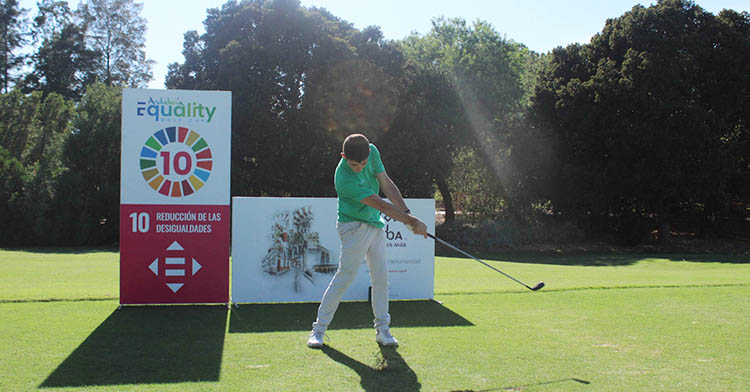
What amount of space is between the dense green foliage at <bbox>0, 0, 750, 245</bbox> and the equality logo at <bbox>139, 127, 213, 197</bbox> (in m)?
19.2

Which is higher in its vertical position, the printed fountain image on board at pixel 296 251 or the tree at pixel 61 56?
the tree at pixel 61 56

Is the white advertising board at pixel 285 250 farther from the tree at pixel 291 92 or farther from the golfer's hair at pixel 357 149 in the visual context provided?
the tree at pixel 291 92

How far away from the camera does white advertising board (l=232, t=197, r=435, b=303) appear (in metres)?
7.55

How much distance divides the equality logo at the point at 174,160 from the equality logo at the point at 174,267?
0.70m

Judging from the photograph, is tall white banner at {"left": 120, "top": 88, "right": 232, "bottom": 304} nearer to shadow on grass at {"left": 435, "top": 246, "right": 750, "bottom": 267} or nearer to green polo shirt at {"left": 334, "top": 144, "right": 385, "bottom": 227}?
green polo shirt at {"left": 334, "top": 144, "right": 385, "bottom": 227}

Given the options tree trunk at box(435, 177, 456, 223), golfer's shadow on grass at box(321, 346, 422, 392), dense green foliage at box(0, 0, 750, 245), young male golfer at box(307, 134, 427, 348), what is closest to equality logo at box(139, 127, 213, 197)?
young male golfer at box(307, 134, 427, 348)

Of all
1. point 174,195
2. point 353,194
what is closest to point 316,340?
point 353,194

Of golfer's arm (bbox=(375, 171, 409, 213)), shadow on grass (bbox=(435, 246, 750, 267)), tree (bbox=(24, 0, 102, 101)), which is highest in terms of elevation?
tree (bbox=(24, 0, 102, 101))

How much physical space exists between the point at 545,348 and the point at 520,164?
22854mm

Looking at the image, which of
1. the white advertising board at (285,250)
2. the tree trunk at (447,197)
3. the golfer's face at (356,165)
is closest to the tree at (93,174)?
the tree trunk at (447,197)

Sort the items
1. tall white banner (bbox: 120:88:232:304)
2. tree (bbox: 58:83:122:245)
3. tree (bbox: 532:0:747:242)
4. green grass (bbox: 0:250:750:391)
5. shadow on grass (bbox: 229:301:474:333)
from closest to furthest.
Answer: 1. green grass (bbox: 0:250:750:391)
2. shadow on grass (bbox: 229:301:474:333)
3. tall white banner (bbox: 120:88:232:304)
4. tree (bbox: 532:0:747:242)
5. tree (bbox: 58:83:122:245)

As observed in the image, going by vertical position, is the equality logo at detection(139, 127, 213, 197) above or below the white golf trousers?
above

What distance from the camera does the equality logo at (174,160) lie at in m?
7.14

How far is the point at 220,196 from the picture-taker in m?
7.29
